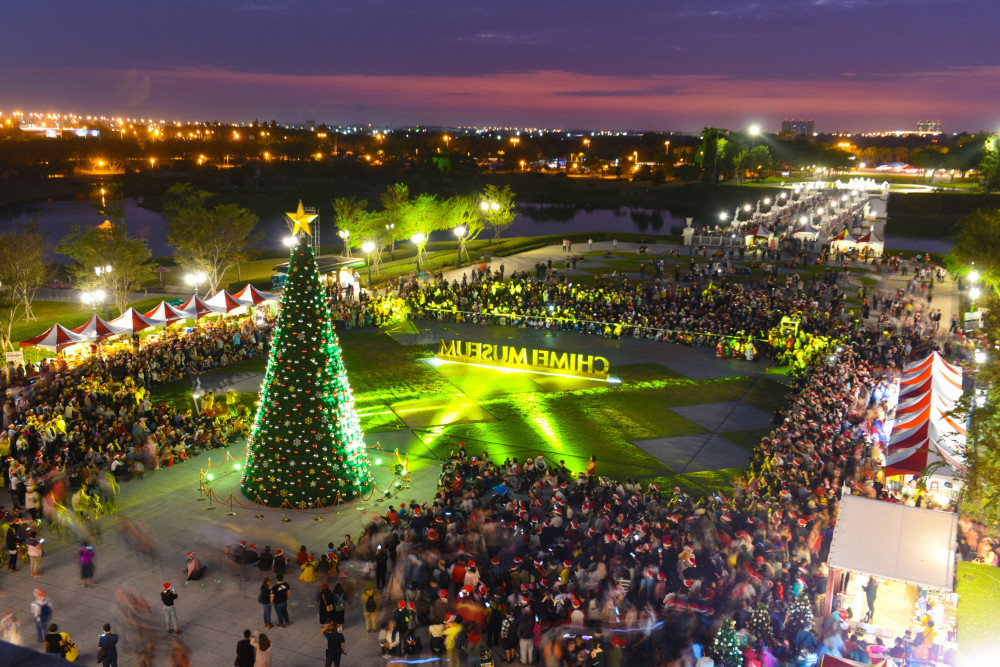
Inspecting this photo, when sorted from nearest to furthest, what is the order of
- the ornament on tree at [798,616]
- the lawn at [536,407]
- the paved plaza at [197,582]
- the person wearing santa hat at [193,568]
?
the ornament on tree at [798,616] < the paved plaza at [197,582] < the person wearing santa hat at [193,568] < the lawn at [536,407]

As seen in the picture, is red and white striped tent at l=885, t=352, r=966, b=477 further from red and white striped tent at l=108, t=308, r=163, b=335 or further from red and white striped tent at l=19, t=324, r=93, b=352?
red and white striped tent at l=19, t=324, r=93, b=352

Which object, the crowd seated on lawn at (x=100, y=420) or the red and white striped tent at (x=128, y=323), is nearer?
the crowd seated on lawn at (x=100, y=420)

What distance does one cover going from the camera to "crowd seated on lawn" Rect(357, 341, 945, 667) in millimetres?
10758

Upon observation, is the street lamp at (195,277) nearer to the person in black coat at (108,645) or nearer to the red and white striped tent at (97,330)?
the red and white striped tent at (97,330)

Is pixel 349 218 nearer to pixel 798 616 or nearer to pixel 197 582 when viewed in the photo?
pixel 197 582

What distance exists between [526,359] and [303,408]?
498 inches

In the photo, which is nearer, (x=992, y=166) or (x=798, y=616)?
(x=798, y=616)

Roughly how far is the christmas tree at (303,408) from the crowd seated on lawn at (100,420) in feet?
13.0

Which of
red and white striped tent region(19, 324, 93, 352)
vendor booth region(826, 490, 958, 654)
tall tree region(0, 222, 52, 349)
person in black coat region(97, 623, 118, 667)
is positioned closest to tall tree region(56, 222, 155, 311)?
tall tree region(0, 222, 52, 349)

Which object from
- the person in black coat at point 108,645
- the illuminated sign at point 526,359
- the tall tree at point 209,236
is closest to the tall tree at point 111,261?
the tall tree at point 209,236

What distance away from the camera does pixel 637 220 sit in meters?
100

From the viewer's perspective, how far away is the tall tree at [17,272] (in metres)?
30.2

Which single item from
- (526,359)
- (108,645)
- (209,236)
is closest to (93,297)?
(209,236)

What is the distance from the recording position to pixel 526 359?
26.5 meters
